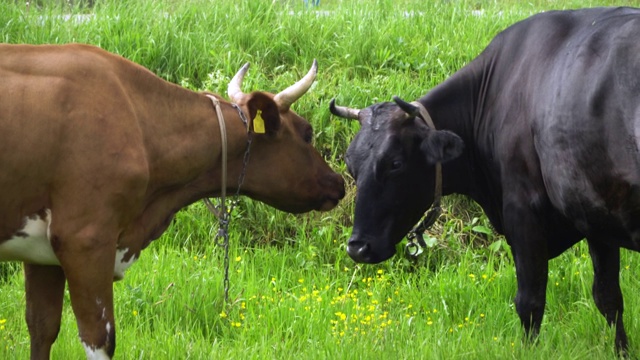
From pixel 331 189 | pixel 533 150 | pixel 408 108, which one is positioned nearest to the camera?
pixel 533 150

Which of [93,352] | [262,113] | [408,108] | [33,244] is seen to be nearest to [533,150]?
[408,108]

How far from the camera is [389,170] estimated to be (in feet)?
21.1

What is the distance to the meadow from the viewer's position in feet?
20.9

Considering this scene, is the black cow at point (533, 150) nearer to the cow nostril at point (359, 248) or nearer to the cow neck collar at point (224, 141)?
the cow nostril at point (359, 248)

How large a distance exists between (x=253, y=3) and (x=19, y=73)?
5338mm

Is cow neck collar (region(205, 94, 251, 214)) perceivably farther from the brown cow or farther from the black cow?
the black cow

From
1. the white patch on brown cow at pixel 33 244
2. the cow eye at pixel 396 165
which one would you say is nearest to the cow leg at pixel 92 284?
the white patch on brown cow at pixel 33 244

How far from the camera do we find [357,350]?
19.3 feet

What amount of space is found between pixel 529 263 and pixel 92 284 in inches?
97.3

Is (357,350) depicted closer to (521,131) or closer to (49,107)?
(521,131)

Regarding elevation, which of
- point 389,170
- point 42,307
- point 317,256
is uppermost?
point 389,170

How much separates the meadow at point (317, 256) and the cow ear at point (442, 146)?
981 millimetres

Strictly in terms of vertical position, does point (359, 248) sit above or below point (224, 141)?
below

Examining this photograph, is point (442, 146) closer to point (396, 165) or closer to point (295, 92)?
point (396, 165)
